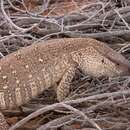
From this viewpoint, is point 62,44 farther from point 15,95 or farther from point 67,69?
point 15,95

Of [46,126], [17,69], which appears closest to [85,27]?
[17,69]

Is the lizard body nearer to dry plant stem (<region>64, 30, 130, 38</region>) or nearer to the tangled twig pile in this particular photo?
the tangled twig pile

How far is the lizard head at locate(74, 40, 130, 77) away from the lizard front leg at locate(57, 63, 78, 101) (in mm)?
98

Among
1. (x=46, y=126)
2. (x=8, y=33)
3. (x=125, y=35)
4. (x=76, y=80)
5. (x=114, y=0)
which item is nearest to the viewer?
(x=46, y=126)

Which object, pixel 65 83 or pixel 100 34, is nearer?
pixel 65 83

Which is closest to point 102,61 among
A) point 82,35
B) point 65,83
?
point 65,83

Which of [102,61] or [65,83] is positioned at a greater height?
[102,61]

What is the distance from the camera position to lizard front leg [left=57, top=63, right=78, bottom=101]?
445 centimetres

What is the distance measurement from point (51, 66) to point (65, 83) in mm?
180

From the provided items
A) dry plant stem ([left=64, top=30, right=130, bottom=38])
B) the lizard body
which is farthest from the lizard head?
dry plant stem ([left=64, top=30, right=130, bottom=38])

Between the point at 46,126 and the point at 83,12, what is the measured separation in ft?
6.97

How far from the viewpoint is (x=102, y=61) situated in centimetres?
452

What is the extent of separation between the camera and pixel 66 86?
4.46m

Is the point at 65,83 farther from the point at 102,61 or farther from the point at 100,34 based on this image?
the point at 100,34
